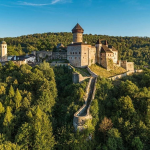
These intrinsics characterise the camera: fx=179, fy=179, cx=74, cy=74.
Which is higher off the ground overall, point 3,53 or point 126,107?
point 3,53

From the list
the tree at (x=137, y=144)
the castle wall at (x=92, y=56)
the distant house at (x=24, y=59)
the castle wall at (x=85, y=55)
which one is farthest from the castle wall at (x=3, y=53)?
the tree at (x=137, y=144)

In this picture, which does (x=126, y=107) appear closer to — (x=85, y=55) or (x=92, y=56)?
(x=85, y=55)

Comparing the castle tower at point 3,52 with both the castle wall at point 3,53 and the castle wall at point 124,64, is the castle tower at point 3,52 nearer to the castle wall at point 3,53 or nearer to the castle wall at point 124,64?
the castle wall at point 3,53

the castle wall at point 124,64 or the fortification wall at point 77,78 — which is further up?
the castle wall at point 124,64

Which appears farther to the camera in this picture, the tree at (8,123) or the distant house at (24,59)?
the distant house at (24,59)

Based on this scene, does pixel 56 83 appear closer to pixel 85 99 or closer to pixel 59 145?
pixel 85 99

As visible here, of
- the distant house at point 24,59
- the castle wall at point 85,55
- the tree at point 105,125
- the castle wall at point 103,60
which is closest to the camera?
the tree at point 105,125

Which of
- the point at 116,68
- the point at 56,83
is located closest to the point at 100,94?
the point at 56,83

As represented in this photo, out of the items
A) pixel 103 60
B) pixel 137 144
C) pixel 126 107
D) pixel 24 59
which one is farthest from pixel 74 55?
pixel 137 144
